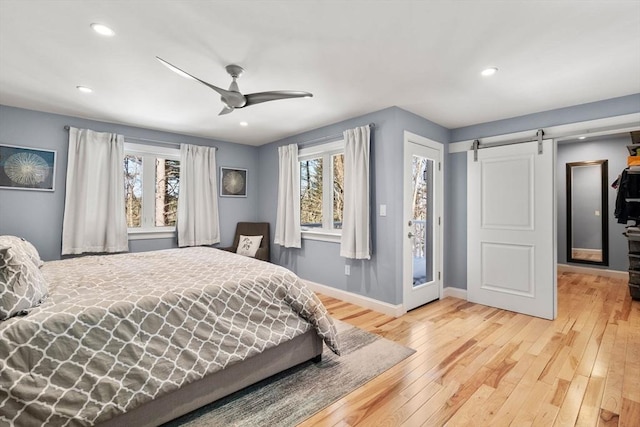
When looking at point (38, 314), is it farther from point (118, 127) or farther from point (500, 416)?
point (118, 127)

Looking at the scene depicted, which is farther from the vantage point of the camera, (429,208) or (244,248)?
(244,248)

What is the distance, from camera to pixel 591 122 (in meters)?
3.11

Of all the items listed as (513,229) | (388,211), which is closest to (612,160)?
(513,229)

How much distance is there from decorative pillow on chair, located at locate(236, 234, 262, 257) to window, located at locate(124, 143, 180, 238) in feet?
3.35

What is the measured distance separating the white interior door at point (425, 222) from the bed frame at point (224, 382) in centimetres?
178

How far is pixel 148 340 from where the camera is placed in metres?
1.58

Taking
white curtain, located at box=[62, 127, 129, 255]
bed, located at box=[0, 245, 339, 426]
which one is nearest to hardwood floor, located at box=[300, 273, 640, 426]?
bed, located at box=[0, 245, 339, 426]

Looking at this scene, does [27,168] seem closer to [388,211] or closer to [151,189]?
[151,189]

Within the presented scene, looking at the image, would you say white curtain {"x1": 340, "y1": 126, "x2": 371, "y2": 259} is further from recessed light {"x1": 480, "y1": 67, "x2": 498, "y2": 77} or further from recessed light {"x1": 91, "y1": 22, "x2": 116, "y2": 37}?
recessed light {"x1": 91, "y1": 22, "x2": 116, "y2": 37}

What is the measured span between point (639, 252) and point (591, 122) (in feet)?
6.92

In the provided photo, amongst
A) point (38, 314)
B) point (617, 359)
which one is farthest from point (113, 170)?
point (617, 359)

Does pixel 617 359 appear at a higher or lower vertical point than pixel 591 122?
lower

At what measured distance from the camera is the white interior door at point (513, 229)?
330cm

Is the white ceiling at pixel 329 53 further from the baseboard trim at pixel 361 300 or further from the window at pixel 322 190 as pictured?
the baseboard trim at pixel 361 300
